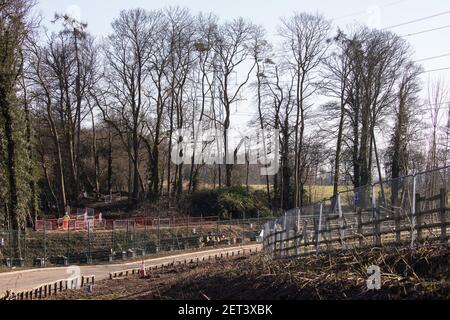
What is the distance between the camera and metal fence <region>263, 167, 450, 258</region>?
13.0m

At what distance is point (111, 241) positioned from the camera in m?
45.7

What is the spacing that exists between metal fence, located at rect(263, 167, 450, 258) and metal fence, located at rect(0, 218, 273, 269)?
25.0 metres

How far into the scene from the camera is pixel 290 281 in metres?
12.9

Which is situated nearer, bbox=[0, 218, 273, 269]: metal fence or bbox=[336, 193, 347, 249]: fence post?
bbox=[336, 193, 347, 249]: fence post

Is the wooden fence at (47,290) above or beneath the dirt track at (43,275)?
above

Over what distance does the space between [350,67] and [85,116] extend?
29.4m

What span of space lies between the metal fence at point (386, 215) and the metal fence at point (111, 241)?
25.0 m

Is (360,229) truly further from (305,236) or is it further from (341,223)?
(305,236)

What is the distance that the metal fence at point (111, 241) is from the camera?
3953cm

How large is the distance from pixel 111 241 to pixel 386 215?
3343cm

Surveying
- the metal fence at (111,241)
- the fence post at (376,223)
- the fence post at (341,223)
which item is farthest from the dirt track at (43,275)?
the fence post at (376,223)

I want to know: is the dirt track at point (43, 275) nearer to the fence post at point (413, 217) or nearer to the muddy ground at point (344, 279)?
the muddy ground at point (344, 279)

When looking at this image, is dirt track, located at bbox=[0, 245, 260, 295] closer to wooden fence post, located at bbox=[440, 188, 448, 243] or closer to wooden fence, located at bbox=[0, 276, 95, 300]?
wooden fence, located at bbox=[0, 276, 95, 300]

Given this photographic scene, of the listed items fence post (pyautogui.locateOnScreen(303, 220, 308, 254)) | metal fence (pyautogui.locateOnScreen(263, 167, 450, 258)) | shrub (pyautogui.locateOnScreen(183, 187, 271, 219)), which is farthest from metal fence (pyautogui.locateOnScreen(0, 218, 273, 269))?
metal fence (pyautogui.locateOnScreen(263, 167, 450, 258))
